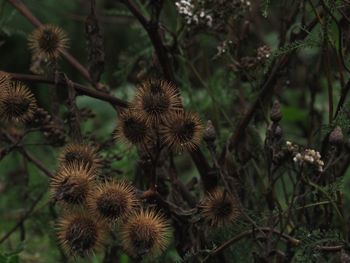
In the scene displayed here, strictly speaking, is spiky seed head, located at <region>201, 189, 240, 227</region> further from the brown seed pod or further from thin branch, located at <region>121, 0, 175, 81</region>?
thin branch, located at <region>121, 0, 175, 81</region>

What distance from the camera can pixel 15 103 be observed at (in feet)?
6.68

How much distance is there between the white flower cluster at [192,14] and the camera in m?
2.40

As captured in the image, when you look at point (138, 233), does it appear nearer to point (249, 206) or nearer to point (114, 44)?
point (249, 206)

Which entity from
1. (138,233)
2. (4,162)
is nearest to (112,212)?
(138,233)

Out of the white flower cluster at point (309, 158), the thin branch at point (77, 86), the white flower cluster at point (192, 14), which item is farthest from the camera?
the white flower cluster at point (192, 14)

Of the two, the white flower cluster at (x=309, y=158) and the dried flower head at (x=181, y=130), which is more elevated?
the dried flower head at (x=181, y=130)

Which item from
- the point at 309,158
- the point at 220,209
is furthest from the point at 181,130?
the point at 309,158

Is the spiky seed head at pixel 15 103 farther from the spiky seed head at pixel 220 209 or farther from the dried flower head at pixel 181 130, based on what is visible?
the spiky seed head at pixel 220 209

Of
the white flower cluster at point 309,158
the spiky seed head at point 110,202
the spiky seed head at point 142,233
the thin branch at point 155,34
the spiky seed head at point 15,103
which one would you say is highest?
the thin branch at point 155,34

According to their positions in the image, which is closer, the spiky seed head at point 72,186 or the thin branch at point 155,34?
the spiky seed head at point 72,186

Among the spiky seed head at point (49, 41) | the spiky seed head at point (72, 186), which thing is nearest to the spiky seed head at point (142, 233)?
the spiky seed head at point (72, 186)

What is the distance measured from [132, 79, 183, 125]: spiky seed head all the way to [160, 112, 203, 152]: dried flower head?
0.02 metres

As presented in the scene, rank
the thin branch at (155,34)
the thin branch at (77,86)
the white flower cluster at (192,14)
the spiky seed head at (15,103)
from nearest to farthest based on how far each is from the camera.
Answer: the spiky seed head at (15,103), the thin branch at (77,86), the thin branch at (155,34), the white flower cluster at (192,14)

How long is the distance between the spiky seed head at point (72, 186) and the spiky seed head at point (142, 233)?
128mm
